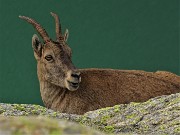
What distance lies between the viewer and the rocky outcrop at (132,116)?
509 cm

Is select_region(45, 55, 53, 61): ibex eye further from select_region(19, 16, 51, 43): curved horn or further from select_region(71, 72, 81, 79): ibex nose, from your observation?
select_region(71, 72, 81, 79): ibex nose

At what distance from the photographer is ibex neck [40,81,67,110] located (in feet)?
34.8

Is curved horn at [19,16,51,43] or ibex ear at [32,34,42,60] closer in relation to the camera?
curved horn at [19,16,51,43]

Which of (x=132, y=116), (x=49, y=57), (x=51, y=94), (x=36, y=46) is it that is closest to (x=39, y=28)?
(x=36, y=46)

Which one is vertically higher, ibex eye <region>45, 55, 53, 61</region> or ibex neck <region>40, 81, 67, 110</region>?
ibex eye <region>45, 55, 53, 61</region>

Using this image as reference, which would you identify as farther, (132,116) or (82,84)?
(82,84)

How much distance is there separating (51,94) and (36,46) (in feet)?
3.56

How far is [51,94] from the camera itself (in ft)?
35.1

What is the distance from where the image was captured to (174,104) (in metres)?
5.70

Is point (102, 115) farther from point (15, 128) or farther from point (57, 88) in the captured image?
point (57, 88)

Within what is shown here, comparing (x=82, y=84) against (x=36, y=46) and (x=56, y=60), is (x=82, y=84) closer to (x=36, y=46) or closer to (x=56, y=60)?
(x=56, y=60)

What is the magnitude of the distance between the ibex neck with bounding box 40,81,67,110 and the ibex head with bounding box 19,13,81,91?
16 cm

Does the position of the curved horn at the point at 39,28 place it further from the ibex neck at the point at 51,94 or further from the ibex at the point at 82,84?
the ibex neck at the point at 51,94

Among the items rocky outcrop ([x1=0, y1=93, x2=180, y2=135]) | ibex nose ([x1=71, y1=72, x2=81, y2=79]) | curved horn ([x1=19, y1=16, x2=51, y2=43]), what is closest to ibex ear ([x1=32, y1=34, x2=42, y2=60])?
curved horn ([x1=19, y1=16, x2=51, y2=43])
